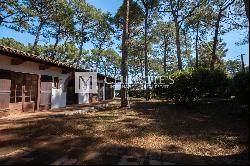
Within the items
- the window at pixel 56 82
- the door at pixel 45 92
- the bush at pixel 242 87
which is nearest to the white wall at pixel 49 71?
the window at pixel 56 82

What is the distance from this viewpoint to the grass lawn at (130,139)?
579cm

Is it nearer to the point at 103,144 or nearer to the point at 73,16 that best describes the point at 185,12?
the point at 73,16

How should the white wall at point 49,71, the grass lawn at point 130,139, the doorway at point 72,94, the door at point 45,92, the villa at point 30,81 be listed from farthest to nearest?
the doorway at point 72,94
the door at point 45,92
the white wall at point 49,71
the villa at point 30,81
the grass lawn at point 130,139

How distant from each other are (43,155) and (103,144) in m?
1.59

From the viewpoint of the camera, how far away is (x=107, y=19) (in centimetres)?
3141

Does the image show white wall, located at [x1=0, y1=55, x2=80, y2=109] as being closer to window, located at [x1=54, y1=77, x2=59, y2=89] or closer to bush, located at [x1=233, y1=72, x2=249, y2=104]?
window, located at [x1=54, y1=77, x2=59, y2=89]

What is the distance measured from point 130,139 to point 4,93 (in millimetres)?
6685

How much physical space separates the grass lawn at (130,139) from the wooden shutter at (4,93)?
1.44 metres

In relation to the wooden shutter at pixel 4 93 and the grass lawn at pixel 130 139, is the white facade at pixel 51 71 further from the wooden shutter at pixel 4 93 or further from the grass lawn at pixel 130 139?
the grass lawn at pixel 130 139

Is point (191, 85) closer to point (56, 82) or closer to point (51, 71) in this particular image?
point (51, 71)

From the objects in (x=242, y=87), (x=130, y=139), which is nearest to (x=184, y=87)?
(x=242, y=87)

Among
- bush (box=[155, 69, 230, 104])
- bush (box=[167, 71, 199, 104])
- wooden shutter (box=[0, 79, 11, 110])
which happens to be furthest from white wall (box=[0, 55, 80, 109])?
bush (box=[167, 71, 199, 104])

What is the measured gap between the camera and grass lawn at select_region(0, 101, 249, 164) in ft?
19.0

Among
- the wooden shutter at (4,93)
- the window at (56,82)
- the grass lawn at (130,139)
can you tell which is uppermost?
the window at (56,82)
